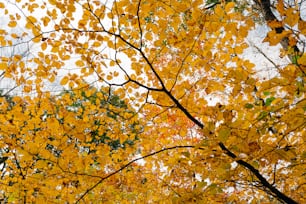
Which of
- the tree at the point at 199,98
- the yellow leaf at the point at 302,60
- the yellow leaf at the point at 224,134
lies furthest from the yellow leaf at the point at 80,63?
the yellow leaf at the point at 302,60

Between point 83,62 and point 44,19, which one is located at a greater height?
point 44,19

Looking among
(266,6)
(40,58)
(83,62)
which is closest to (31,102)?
(40,58)

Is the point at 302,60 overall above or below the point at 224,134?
above

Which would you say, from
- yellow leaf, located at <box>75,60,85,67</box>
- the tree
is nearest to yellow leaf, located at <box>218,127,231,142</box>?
the tree

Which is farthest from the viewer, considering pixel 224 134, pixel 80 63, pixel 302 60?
pixel 80 63

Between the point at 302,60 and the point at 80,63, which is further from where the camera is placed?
the point at 80,63

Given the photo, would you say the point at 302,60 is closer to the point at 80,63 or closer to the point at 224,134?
the point at 224,134

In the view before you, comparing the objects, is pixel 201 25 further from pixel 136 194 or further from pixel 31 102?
pixel 136 194

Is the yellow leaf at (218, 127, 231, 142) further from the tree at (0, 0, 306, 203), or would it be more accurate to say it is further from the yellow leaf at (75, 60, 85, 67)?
the yellow leaf at (75, 60, 85, 67)

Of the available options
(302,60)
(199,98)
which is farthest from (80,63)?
(302,60)

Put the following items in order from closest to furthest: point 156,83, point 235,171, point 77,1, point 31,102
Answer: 1. point 235,171
2. point 77,1
3. point 156,83
4. point 31,102

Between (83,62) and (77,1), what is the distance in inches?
19.0

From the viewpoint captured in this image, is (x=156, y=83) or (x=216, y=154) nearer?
(x=216, y=154)

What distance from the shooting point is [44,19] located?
275 centimetres
